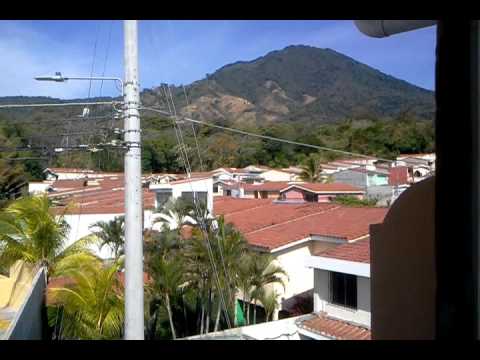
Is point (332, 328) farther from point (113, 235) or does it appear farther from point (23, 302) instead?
point (113, 235)

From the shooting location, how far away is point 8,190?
19703mm

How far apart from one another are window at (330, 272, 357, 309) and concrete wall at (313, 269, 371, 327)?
0.28 ft

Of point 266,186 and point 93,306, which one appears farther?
point 266,186

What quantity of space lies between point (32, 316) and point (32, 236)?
7.73 feet

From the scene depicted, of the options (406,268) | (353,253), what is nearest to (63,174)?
(353,253)

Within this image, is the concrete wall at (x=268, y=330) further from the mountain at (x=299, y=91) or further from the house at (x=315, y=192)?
the mountain at (x=299, y=91)

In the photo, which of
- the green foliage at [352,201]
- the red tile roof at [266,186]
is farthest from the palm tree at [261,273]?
the red tile roof at [266,186]

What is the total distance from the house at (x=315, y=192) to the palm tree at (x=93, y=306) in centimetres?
1438

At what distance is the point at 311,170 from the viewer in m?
29.6

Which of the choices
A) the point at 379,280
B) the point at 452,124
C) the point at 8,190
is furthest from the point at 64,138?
the point at 8,190

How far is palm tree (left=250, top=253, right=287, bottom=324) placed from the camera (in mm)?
10891

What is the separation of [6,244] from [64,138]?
2250 mm

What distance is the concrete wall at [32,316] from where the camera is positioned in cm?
534
